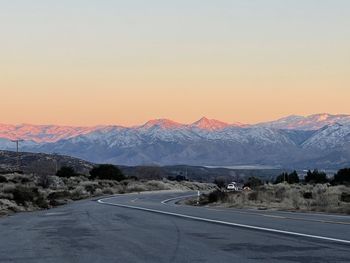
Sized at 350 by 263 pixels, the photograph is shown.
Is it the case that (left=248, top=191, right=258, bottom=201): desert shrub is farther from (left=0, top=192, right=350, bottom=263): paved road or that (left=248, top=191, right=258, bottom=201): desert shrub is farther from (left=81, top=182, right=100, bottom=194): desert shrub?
(left=81, top=182, right=100, bottom=194): desert shrub

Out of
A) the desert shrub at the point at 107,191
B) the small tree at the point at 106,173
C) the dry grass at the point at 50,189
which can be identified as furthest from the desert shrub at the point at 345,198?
the small tree at the point at 106,173

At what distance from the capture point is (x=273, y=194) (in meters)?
47.4

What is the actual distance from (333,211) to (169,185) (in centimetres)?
9415

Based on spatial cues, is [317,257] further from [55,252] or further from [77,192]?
[77,192]

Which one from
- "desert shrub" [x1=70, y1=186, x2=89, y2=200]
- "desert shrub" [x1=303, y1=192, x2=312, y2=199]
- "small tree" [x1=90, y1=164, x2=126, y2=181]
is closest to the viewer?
"desert shrub" [x1=303, y1=192, x2=312, y2=199]

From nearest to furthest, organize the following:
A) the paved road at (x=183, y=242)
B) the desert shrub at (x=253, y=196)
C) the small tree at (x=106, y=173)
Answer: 1. the paved road at (x=183, y=242)
2. the desert shrub at (x=253, y=196)
3. the small tree at (x=106, y=173)

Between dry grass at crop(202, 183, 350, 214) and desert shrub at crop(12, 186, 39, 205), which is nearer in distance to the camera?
dry grass at crop(202, 183, 350, 214)

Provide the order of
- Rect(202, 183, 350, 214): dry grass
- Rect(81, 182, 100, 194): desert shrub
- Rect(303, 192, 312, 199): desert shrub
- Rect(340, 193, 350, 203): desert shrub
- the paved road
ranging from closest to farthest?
the paved road
Rect(202, 183, 350, 214): dry grass
Rect(340, 193, 350, 203): desert shrub
Rect(303, 192, 312, 199): desert shrub
Rect(81, 182, 100, 194): desert shrub

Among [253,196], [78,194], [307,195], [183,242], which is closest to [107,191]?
[78,194]

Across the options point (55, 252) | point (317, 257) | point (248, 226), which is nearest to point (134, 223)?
point (248, 226)

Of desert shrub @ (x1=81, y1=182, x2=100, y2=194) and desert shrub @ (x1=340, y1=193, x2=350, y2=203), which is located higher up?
desert shrub @ (x1=340, y1=193, x2=350, y2=203)

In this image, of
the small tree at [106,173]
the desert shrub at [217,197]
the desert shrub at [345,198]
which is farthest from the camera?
the small tree at [106,173]

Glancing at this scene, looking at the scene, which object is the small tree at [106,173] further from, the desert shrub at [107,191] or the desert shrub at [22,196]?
the desert shrub at [22,196]

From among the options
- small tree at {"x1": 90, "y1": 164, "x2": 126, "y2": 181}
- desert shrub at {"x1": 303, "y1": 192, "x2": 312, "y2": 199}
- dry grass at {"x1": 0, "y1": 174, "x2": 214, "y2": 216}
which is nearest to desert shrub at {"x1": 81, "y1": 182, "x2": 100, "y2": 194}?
dry grass at {"x1": 0, "y1": 174, "x2": 214, "y2": 216}
